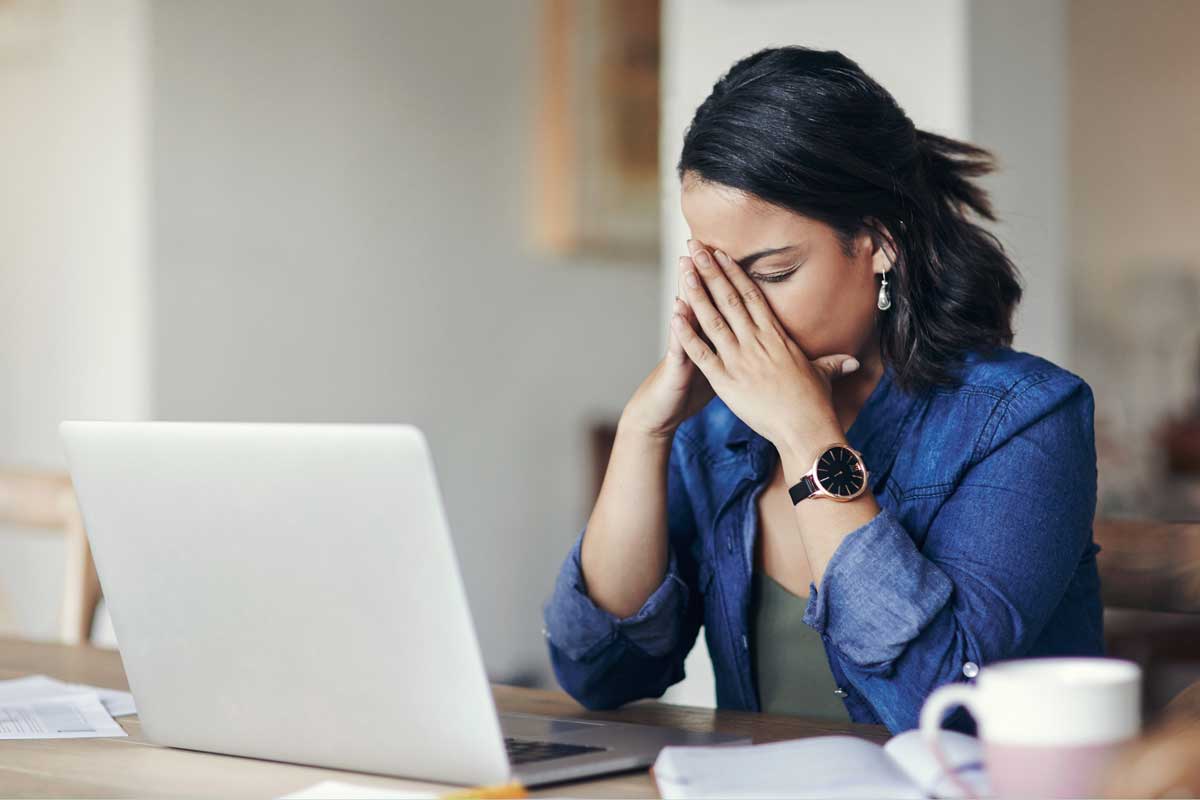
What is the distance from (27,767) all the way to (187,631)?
16cm

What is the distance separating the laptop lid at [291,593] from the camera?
866mm

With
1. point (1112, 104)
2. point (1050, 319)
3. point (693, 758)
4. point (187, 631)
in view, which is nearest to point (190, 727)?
point (187, 631)

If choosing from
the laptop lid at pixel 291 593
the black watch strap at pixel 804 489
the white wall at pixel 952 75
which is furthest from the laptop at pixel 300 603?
the white wall at pixel 952 75

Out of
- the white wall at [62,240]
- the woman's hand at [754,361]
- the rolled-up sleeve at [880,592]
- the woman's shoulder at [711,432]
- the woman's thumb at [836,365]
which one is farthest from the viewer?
the white wall at [62,240]

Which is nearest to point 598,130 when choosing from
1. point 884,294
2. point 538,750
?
point 884,294

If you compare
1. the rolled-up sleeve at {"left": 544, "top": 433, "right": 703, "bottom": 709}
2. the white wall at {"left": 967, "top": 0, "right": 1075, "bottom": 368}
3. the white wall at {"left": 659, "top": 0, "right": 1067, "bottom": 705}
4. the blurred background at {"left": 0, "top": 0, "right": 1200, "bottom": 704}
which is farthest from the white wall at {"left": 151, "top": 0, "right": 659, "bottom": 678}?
the rolled-up sleeve at {"left": 544, "top": 433, "right": 703, "bottom": 709}

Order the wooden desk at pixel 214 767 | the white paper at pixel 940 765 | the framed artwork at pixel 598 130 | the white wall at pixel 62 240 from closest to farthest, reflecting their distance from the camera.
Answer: the white paper at pixel 940 765 < the wooden desk at pixel 214 767 < the white wall at pixel 62 240 < the framed artwork at pixel 598 130

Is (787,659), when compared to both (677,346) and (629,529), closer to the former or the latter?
(629,529)

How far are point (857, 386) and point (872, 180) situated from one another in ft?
0.71

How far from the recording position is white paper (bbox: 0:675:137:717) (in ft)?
4.10

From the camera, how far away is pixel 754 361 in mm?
1246

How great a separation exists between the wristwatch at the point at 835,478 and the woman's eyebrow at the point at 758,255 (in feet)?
0.66

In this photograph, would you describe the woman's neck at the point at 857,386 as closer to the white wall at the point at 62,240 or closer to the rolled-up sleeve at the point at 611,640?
the rolled-up sleeve at the point at 611,640

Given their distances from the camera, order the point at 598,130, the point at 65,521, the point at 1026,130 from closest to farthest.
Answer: the point at 65,521 → the point at 1026,130 → the point at 598,130
